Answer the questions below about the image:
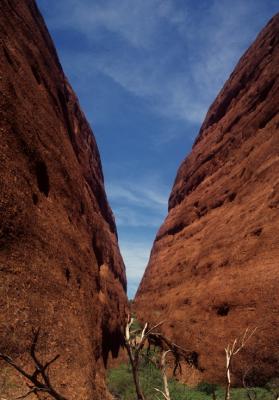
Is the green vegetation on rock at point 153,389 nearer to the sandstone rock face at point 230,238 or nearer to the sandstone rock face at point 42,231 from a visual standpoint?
the sandstone rock face at point 230,238

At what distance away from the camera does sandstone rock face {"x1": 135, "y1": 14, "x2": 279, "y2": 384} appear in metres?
19.0

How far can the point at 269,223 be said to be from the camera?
68.4 ft

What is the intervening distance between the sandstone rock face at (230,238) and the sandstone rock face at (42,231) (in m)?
6.16

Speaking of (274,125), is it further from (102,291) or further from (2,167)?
(2,167)

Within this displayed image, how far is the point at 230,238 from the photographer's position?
80.9 feet

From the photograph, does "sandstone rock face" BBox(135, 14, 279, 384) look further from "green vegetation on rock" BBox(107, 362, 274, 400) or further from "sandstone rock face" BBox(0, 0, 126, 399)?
"sandstone rock face" BBox(0, 0, 126, 399)

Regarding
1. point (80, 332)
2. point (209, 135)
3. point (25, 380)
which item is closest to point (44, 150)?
point (80, 332)

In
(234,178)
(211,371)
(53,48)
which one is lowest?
(211,371)

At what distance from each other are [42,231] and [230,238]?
14116mm

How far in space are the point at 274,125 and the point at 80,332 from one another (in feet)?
62.7

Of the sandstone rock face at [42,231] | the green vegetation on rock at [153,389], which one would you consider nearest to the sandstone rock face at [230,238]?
the green vegetation on rock at [153,389]

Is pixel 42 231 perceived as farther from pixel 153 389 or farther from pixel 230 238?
pixel 230 238

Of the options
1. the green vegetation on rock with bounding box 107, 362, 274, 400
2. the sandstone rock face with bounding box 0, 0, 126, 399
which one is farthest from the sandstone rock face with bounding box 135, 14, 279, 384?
the sandstone rock face with bounding box 0, 0, 126, 399

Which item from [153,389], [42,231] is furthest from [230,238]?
[42,231]
